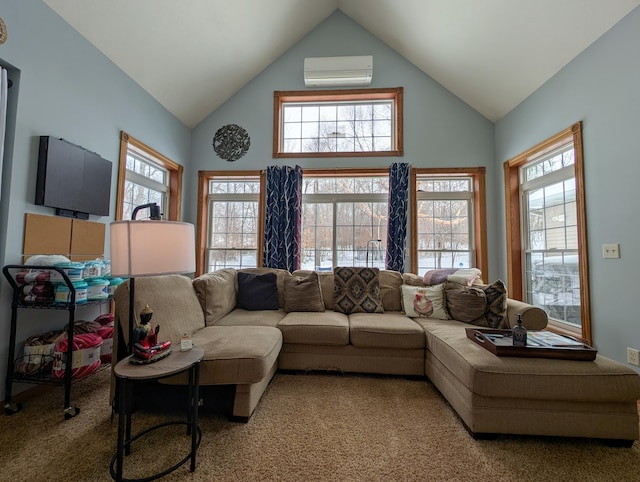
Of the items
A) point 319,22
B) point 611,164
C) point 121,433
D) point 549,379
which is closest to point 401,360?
point 549,379

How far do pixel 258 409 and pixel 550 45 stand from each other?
3904 mm

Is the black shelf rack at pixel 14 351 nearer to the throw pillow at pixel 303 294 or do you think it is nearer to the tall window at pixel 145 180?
the tall window at pixel 145 180

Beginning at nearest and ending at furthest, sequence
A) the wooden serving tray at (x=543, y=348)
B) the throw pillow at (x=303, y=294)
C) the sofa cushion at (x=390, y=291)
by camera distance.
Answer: the wooden serving tray at (x=543, y=348) → the throw pillow at (x=303, y=294) → the sofa cushion at (x=390, y=291)

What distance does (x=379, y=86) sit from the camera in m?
4.07

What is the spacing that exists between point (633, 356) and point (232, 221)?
172 inches

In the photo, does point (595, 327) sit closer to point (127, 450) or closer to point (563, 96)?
point (563, 96)

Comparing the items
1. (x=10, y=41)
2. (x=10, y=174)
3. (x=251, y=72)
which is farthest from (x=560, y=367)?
(x=251, y=72)

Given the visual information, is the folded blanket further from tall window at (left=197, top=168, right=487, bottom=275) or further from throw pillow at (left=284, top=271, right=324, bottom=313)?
throw pillow at (left=284, top=271, right=324, bottom=313)

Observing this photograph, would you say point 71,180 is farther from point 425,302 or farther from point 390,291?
point 425,302

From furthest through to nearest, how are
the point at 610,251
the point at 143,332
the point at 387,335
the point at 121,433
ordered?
the point at 387,335
the point at 610,251
the point at 143,332
the point at 121,433

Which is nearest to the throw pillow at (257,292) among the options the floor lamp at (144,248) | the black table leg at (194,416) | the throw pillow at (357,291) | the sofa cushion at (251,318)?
the sofa cushion at (251,318)

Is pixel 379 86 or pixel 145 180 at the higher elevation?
pixel 379 86

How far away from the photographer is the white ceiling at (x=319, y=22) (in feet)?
7.97

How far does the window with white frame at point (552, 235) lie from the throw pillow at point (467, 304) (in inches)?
38.0
